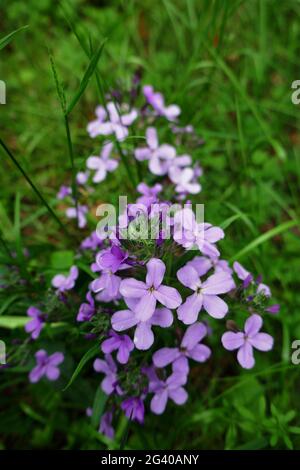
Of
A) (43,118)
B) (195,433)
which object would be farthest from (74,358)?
(43,118)

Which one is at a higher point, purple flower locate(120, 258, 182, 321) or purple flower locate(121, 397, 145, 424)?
purple flower locate(120, 258, 182, 321)

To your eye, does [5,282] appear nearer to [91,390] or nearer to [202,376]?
[91,390]

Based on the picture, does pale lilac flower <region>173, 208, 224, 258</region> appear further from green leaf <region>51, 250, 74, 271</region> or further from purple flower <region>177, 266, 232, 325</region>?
green leaf <region>51, 250, 74, 271</region>

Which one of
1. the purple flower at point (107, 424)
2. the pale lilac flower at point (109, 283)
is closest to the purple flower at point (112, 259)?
the pale lilac flower at point (109, 283)

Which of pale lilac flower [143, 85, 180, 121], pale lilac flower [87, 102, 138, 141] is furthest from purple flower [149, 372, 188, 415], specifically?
pale lilac flower [143, 85, 180, 121]

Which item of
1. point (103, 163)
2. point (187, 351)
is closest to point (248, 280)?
point (187, 351)

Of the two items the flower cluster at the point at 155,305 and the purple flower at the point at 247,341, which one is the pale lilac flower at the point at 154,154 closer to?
the flower cluster at the point at 155,305
